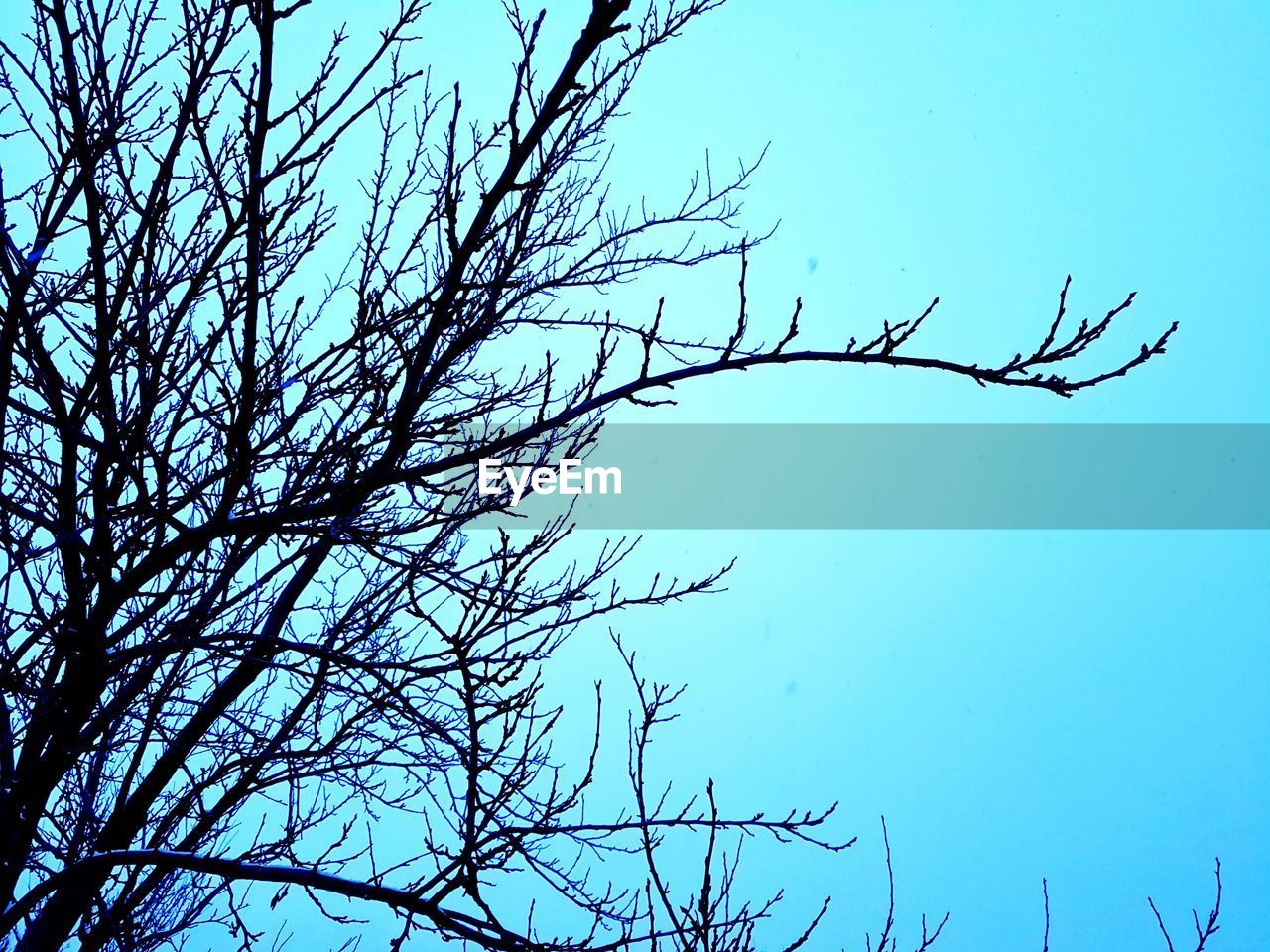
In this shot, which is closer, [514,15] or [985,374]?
[985,374]

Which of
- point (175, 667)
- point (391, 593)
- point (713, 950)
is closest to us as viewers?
point (713, 950)

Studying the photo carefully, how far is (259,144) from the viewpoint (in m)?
2.89

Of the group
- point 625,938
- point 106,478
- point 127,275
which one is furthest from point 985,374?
point 106,478

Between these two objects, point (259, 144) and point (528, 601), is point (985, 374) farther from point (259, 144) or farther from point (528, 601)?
point (259, 144)

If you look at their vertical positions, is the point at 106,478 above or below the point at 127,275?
below

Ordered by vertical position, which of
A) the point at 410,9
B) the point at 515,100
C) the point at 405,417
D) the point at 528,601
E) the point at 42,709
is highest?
the point at 410,9

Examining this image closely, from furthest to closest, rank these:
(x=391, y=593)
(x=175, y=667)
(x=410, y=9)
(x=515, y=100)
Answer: (x=391, y=593), (x=175, y=667), (x=410, y=9), (x=515, y=100)

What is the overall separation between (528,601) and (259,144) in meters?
1.66

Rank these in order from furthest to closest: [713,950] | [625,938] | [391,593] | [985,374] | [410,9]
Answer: [391,593], [410,9], [713,950], [625,938], [985,374]

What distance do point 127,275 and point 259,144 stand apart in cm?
71

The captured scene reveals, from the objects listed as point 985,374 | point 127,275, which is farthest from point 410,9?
point 985,374

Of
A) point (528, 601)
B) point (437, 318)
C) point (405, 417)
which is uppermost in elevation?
point (437, 318)

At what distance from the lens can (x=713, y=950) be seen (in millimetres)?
3434

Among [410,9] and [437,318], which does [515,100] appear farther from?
[410,9]
